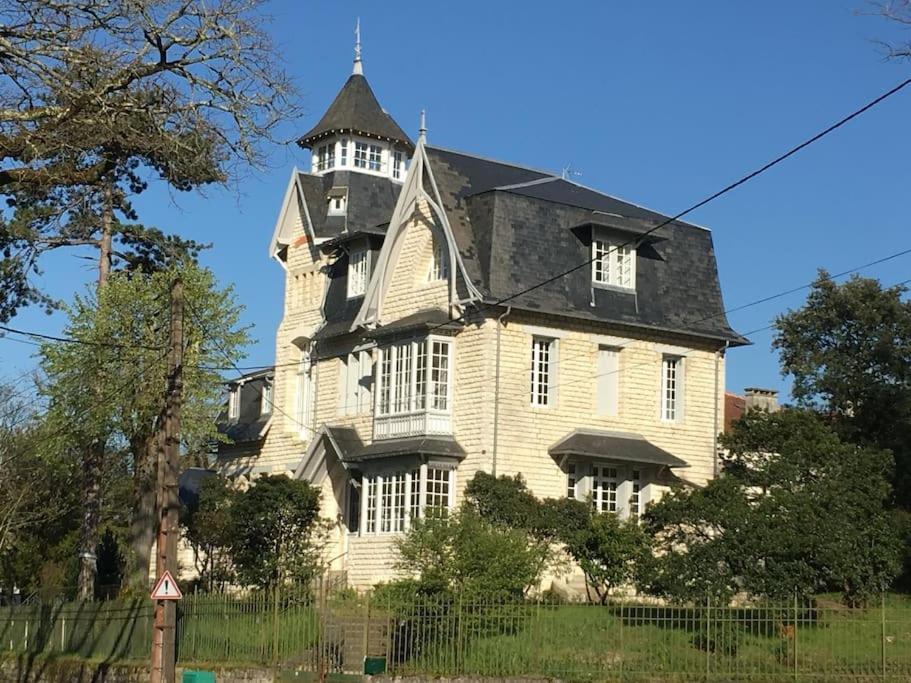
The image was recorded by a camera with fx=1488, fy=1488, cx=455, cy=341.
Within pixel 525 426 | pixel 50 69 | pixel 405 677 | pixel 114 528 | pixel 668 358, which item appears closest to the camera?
pixel 50 69

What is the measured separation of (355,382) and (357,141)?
10.0m

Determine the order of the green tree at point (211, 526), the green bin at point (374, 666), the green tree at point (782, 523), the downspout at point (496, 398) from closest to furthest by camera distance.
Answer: the green bin at point (374, 666) → the green tree at point (782, 523) → the downspout at point (496, 398) → the green tree at point (211, 526)

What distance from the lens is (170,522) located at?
83.4 ft

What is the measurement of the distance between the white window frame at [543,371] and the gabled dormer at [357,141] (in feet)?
42.6

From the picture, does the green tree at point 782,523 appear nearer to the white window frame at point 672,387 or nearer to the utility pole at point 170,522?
the white window frame at point 672,387

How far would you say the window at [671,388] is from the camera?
41344 mm

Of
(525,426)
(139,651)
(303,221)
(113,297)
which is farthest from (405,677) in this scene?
(303,221)

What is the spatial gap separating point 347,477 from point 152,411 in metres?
6.03

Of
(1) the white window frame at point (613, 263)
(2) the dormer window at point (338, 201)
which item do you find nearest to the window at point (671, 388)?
(1) the white window frame at point (613, 263)

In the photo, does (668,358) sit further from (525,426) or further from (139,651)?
(139,651)

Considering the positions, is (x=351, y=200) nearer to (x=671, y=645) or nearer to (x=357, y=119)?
(x=357, y=119)

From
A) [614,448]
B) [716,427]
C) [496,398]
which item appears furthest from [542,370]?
[716,427]

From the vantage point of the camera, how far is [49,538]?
62.3 m

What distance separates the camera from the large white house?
3853 cm
